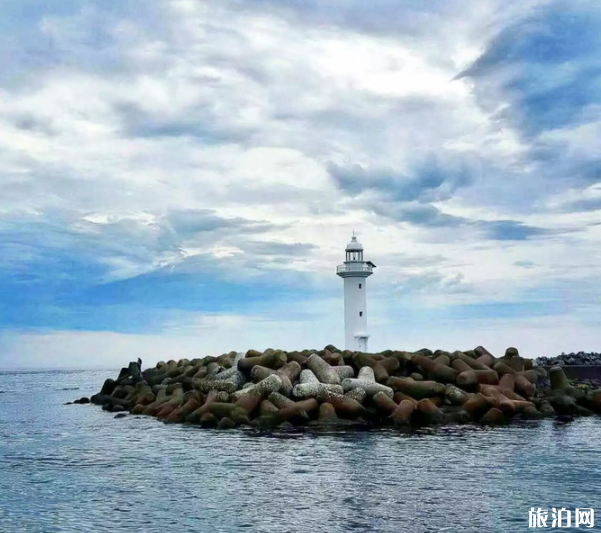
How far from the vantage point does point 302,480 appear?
15.6m

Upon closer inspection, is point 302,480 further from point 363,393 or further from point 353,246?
point 353,246

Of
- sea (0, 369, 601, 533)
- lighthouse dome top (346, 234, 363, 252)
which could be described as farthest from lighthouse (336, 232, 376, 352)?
sea (0, 369, 601, 533)

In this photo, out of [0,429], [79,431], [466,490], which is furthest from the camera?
[0,429]

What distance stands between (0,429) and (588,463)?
21.9m

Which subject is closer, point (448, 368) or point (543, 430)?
point (543, 430)

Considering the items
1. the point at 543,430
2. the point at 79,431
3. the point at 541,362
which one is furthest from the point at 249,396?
the point at 541,362

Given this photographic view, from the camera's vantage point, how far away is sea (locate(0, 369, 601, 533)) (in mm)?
12523

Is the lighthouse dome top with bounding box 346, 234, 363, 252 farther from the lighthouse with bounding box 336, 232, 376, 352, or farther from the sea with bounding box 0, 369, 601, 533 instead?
the sea with bounding box 0, 369, 601, 533

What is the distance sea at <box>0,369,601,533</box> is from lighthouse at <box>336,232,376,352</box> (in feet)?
63.1

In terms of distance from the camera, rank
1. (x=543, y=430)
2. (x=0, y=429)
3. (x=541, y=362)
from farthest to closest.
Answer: (x=541, y=362)
(x=0, y=429)
(x=543, y=430)

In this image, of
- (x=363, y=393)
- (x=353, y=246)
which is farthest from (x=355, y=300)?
(x=363, y=393)

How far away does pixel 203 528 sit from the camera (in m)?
12.1

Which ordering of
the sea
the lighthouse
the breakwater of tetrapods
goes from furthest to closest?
1. the lighthouse
2. the breakwater of tetrapods
3. the sea

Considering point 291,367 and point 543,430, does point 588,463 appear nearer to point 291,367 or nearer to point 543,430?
point 543,430
